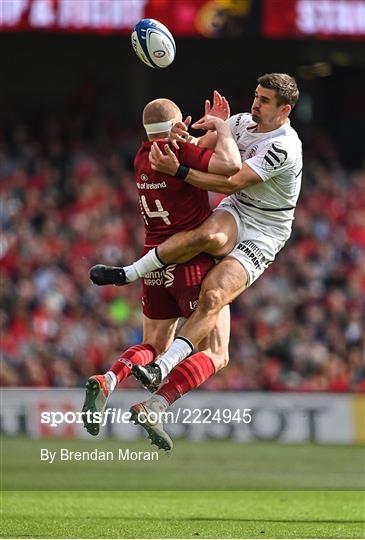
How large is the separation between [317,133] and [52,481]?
1327 centimetres

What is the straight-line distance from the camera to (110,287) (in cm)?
2258

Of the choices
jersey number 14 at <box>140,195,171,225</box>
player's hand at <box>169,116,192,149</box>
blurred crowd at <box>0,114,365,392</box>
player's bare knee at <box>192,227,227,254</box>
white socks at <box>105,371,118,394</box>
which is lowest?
blurred crowd at <box>0,114,365,392</box>

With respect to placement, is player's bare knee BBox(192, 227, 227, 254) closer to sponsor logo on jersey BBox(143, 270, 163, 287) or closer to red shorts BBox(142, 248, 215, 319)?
red shorts BBox(142, 248, 215, 319)

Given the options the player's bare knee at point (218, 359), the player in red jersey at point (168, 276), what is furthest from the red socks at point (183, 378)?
the player's bare knee at point (218, 359)

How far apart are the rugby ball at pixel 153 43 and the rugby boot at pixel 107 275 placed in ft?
5.52

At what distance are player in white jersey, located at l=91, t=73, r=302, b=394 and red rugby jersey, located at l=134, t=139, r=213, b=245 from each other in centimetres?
11

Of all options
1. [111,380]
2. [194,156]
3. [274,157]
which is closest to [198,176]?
[194,156]

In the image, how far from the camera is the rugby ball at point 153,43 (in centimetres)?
1030

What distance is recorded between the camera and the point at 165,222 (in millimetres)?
10414

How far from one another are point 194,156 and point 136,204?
47.3ft

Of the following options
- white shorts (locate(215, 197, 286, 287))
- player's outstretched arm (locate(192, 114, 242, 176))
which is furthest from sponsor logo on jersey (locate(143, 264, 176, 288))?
player's outstretched arm (locate(192, 114, 242, 176))

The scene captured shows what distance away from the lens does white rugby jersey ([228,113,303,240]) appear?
10227mm

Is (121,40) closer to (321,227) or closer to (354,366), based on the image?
(321,227)

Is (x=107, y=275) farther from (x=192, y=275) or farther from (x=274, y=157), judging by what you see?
(x=274, y=157)
